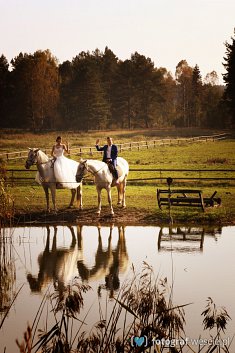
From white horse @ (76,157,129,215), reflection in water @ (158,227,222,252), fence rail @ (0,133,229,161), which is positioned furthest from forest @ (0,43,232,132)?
reflection in water @ (158,227,222,252)

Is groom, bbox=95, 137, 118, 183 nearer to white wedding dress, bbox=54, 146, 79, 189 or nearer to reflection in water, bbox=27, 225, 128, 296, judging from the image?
white wedding dress, bbox=54, 146, 79, 189

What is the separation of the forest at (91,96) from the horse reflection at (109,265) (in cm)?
6072

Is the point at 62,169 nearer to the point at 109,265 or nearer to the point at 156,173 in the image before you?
the point at 109,265

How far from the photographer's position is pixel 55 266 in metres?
15.2

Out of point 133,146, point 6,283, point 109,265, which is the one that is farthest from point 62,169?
point 133,146

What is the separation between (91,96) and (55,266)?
6894 cm

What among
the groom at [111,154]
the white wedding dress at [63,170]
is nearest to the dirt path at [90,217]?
the white wedding dress at [63,170]

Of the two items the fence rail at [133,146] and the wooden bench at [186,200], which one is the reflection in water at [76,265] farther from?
the fence rail at [133,146]

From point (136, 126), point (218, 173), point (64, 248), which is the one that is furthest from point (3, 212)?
point (136, 126)

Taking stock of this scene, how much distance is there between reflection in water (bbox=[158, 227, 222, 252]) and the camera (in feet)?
57.2

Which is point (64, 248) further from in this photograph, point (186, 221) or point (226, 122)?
point (226, 122)

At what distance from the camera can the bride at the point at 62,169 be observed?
23.2m

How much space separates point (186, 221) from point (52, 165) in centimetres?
582

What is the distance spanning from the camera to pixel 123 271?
1434cm
